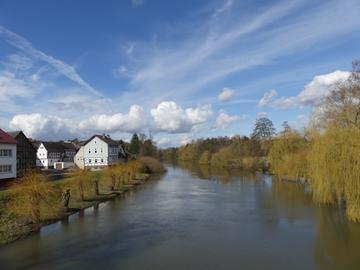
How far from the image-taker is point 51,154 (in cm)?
7269

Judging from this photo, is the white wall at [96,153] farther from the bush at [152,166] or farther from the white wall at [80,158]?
the bush at [152,166]

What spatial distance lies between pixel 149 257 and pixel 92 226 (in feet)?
22.8

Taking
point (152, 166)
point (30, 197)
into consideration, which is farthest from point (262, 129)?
point (30, 197)

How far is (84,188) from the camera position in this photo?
30938 mm

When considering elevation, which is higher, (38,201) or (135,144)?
(135,144)

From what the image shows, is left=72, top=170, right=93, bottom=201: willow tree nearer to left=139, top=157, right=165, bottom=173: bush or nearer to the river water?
the river water

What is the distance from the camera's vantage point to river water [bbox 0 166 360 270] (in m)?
13.8

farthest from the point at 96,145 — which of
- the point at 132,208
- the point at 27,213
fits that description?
the point at 27,213

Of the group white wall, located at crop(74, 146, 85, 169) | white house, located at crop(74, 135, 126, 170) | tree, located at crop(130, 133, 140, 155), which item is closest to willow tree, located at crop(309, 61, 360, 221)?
white house, located at crop(74, 135, 126, 170)

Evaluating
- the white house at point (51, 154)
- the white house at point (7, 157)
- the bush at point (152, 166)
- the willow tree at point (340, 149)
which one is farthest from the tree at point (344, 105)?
the white house at point (51, 154)

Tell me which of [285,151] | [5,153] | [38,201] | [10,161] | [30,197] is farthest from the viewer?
[285,151]

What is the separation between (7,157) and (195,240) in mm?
27062

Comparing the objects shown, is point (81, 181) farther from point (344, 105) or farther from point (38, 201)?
point (344, 105)

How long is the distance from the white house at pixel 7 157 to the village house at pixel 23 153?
7964 millimetres
